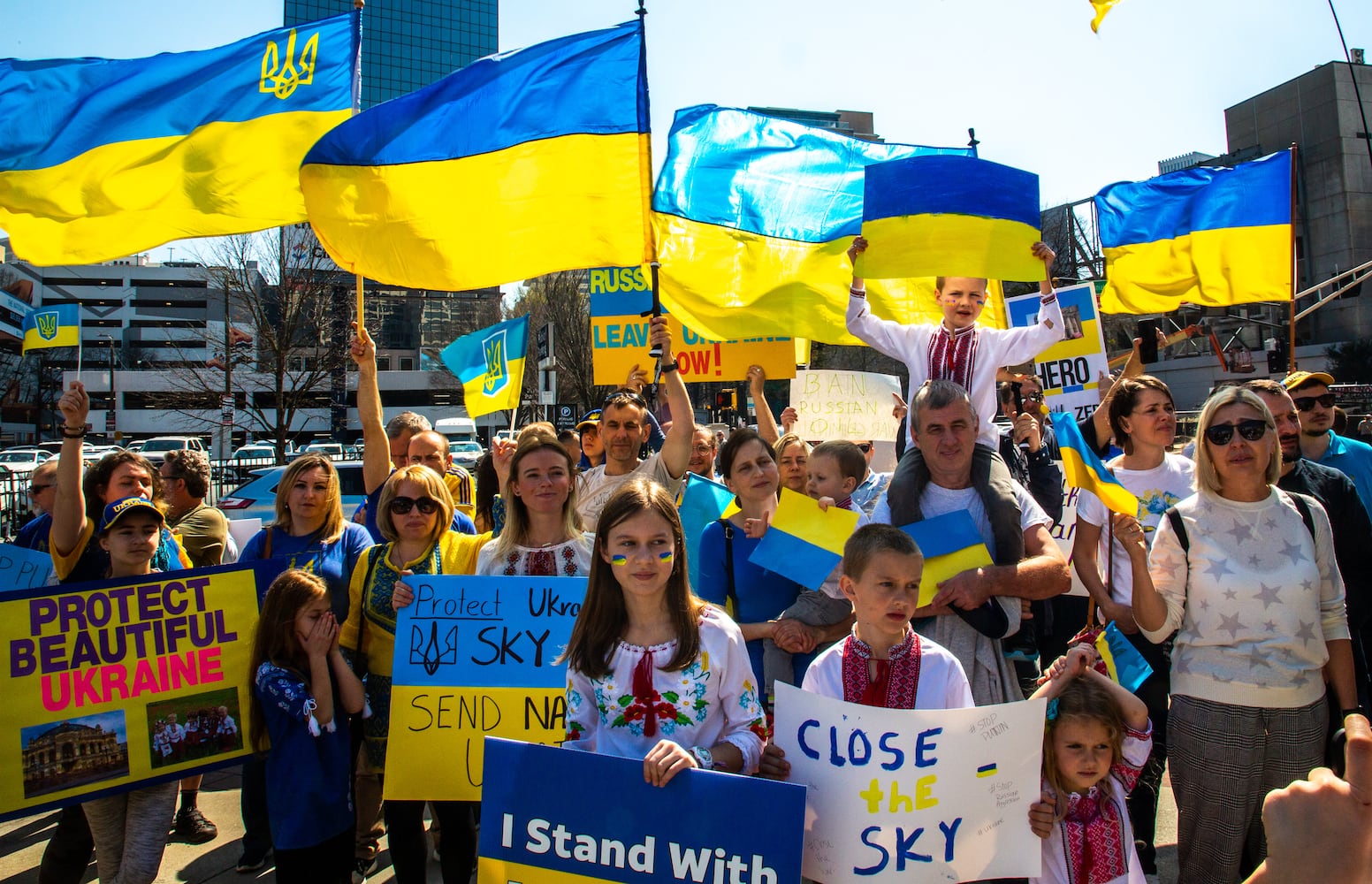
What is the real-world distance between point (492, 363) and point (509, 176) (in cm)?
362

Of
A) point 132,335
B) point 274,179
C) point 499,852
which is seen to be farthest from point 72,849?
point 132,335

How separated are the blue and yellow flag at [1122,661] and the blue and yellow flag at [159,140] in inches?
192

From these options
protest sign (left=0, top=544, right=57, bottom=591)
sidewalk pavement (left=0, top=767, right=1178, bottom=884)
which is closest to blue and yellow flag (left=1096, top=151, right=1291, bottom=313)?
sidewalk pavement (left=0, top=767, right=1178, bottom=884)

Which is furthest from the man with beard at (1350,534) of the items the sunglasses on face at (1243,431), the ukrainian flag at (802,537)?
the ukrainian flag at (802,537)

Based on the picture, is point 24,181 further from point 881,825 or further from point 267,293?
point 267,293

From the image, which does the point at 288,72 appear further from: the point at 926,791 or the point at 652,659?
the point at 926,791

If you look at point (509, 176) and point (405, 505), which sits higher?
point (509, 176)

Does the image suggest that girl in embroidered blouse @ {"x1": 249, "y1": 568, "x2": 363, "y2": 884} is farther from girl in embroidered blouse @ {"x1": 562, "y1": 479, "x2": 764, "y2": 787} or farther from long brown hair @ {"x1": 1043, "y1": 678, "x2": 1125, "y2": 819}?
long brown hair @ {"x1": 1043, "y1": 678, "x2": 1125, "y2": 819}

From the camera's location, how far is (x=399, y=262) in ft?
16.8

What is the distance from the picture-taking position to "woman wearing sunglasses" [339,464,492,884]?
358 centimetres

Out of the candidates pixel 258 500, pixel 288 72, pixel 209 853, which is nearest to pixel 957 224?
pixel 288 72

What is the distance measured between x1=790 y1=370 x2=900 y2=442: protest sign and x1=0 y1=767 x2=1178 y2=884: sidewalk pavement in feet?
15.7

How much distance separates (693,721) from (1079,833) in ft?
3.83

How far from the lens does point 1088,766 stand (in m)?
2.58
